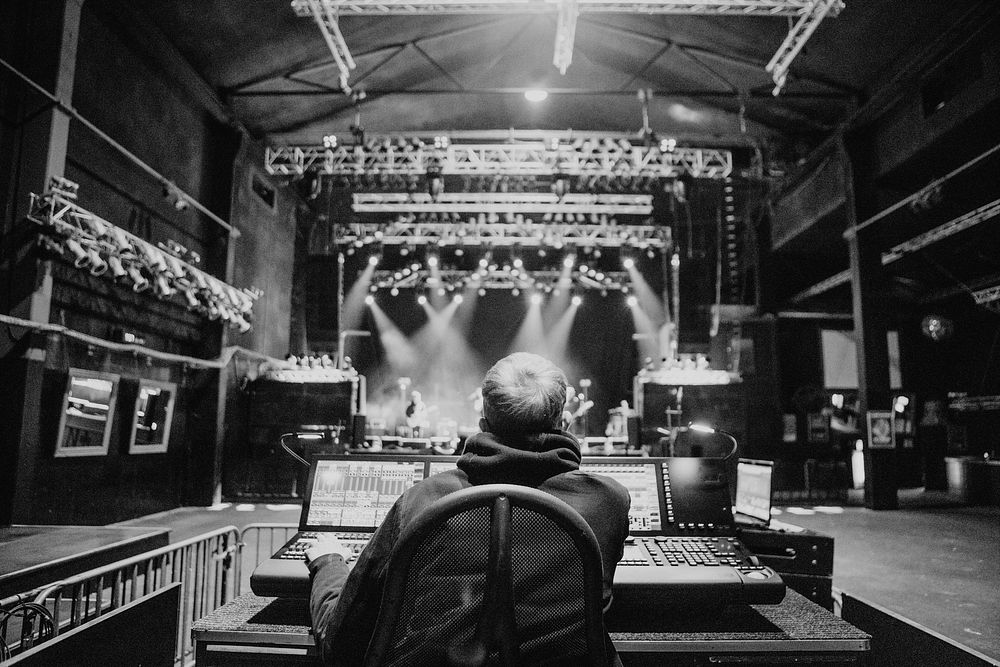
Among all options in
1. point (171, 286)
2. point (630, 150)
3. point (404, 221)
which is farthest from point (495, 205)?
point (171, 286)

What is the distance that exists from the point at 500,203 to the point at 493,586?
12180 millimetres

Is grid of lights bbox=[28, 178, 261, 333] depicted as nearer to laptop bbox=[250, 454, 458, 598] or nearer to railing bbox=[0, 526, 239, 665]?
railing bbox=[0, 526, 239, 665]

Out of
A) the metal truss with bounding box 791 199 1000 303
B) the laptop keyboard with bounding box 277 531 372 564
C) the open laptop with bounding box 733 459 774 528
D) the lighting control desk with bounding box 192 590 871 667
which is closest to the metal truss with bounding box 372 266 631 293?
the metal truss with bounding box 791 199 1000 303

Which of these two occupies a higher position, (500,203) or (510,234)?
(500,203)

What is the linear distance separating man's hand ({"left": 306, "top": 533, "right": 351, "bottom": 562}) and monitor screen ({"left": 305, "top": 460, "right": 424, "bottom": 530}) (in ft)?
0.29

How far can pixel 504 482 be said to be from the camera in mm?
1315

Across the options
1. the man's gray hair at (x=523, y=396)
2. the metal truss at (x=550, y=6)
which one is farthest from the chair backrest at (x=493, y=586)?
the metal truss at (x=550, y=6)

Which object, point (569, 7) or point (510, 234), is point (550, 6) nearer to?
point (569, 7)

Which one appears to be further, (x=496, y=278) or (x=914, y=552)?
(x=496, y=278)

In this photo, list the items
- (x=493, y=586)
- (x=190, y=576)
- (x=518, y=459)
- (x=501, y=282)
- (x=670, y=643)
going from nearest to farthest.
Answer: (x=493, y=586)
(x=518, y=459)
(x=670, y=643)
(x=190, y=576)
(x=501, y=282)

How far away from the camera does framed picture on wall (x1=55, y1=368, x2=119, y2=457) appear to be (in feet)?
20.3

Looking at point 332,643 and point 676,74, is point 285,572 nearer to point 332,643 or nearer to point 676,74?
point 332,643

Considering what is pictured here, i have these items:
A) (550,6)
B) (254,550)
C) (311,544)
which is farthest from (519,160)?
(311,544)

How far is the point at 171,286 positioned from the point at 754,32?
866 cm
